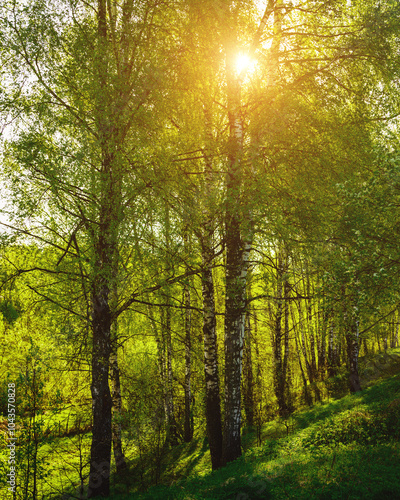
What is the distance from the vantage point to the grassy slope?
17.2 feet

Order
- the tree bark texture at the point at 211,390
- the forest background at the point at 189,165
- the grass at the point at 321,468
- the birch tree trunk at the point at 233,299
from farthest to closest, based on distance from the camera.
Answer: the tree bark texture at the point at 211,390 < the birch tree trunk at the point at 233,299 < the forest background at the point at 189,165 < the grass at the point at 321,468

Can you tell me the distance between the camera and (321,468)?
5965 mm

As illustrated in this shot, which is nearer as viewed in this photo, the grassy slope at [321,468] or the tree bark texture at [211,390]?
the grassy slope at [321,468]

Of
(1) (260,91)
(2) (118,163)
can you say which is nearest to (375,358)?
(1) (260,91)

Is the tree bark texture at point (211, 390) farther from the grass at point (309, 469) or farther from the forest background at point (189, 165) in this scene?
the grass at point (309, 469)

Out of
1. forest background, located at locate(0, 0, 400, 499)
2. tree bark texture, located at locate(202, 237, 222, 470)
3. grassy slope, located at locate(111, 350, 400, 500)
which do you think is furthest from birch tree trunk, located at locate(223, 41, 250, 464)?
tree bark texture, located at locate(202, 237, 222, 470)

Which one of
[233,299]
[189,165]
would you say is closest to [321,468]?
[233,299]

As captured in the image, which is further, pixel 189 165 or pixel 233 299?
pixel 189 165

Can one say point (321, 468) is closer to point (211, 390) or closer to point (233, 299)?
point (211, 390)

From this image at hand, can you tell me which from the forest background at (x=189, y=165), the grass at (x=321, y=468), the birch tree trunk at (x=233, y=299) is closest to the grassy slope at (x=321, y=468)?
the grass at (x=321, y=468)

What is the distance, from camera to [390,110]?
301 inches

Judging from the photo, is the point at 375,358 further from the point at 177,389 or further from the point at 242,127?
the point at 242,127

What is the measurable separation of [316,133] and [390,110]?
1.66 meters

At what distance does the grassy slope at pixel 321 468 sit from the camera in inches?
207
